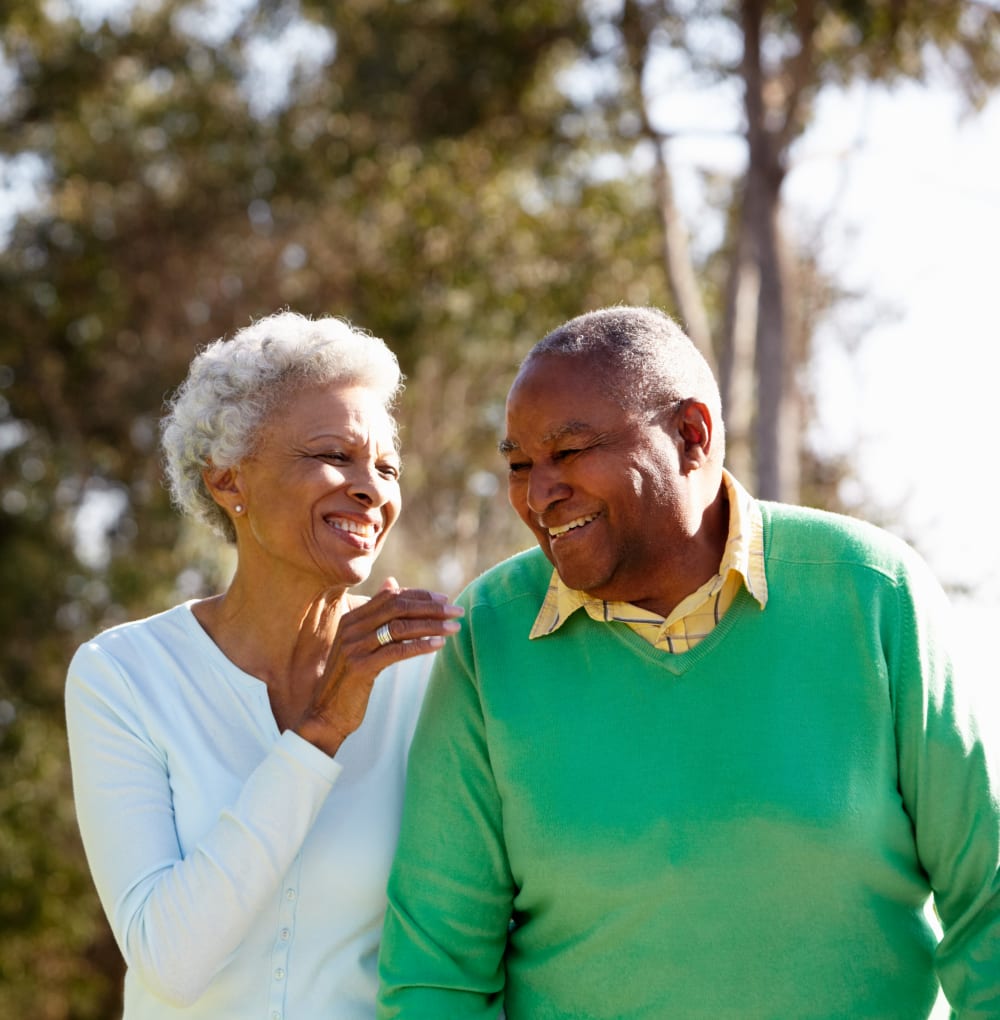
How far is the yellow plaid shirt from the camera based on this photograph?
2.70m

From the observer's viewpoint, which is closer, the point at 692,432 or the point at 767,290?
the point at 692,432

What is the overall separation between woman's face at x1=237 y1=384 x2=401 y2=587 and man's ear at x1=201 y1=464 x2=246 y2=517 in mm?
23

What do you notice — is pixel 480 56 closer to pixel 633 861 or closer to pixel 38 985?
pixel 38 985

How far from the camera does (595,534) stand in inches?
105

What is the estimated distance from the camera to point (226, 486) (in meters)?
3.15

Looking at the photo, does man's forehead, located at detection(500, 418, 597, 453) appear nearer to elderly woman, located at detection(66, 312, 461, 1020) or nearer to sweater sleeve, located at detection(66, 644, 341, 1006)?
elderly woman, located at detection(66, 312, 461, 1020)

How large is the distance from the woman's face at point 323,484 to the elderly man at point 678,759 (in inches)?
12.9

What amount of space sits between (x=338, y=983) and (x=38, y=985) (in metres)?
10.5

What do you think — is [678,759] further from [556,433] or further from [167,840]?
[167,840]

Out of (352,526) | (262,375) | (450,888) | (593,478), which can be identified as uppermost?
(262,375)

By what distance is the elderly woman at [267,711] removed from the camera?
2.66 metres

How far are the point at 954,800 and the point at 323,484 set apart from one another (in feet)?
4.48

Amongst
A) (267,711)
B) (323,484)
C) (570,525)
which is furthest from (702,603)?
(267,711)

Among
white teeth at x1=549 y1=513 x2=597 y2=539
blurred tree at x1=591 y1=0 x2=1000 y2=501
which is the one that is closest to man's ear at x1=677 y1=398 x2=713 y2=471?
white teeth at x1=549 y1=513 x2=597 y2=539
